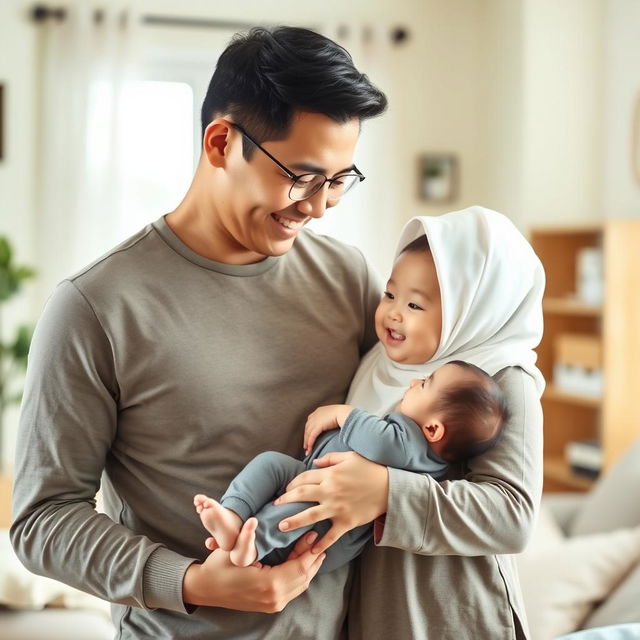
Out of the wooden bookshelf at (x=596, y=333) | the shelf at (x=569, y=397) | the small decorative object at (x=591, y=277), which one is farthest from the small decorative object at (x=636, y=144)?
the shelf at (x=569, y=397)

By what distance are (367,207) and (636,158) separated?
1.51 meters

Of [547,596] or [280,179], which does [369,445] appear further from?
[547,596]

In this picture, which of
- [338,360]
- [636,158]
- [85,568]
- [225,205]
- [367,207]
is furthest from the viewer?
[367,207]

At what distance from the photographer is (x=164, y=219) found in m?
1.42

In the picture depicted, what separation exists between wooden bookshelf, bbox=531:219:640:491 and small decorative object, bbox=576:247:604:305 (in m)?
0.05

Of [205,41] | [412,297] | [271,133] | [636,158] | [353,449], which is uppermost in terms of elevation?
[205,41]

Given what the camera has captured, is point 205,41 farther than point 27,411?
Yes

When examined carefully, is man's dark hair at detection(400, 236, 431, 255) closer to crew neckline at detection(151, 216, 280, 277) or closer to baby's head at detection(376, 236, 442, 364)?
baby's head at detection(376, 236, 442, 364)

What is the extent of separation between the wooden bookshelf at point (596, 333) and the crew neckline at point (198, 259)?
3.07 meters

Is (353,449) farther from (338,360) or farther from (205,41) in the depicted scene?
(205,41)

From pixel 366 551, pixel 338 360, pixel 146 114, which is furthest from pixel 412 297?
pixel 146 114

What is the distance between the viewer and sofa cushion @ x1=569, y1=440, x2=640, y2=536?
3029 millimetres

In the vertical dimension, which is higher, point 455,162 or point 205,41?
point 205,41

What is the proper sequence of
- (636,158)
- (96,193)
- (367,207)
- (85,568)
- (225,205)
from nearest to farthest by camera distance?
(85,568), (225,205), (636,158), (96,193), (367,207)
